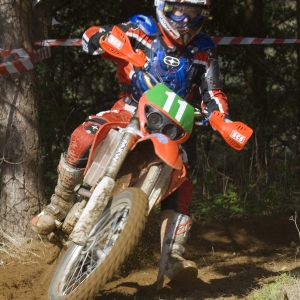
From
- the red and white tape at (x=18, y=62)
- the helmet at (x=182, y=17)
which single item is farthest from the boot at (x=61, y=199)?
the red and white tape at (x=18, y=62)

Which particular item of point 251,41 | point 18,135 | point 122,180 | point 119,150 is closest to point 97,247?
point 122,180

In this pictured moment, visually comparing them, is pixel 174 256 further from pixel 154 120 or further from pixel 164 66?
pixel 164 66

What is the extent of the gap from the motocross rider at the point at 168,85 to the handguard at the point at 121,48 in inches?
10.7

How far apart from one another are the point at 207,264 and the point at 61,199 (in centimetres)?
188

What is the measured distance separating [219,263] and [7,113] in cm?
216

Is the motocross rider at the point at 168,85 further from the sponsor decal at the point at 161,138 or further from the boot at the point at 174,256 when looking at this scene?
the sponsor decal at the point at 161,138

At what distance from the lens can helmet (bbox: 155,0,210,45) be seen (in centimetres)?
502

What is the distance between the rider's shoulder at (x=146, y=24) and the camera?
5266mm

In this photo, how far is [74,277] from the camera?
4582 millimetres

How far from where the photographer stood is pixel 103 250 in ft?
14.6

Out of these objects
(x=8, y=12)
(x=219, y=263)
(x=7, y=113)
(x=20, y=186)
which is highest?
(x=8, y=12)

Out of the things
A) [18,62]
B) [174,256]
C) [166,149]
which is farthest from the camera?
[18,62]

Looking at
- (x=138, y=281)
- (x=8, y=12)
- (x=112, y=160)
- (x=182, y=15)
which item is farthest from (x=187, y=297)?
(x=8, y=12)

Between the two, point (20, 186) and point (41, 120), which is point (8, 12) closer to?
point (20, 186)
